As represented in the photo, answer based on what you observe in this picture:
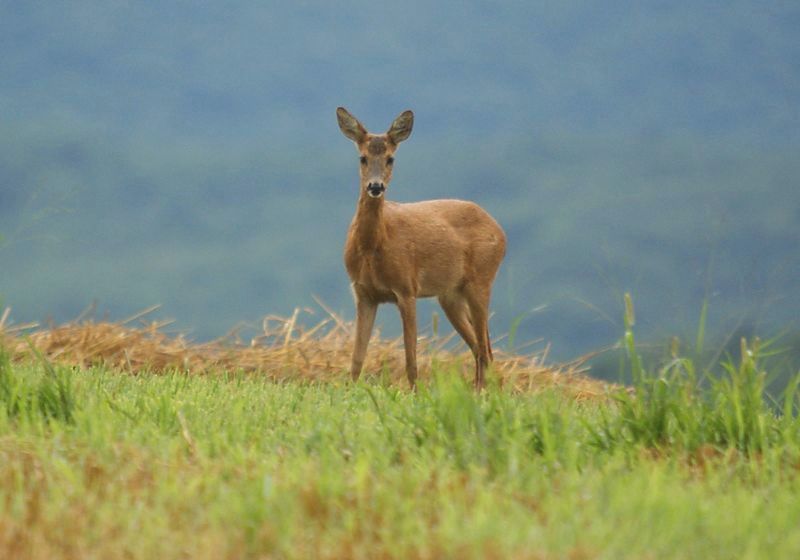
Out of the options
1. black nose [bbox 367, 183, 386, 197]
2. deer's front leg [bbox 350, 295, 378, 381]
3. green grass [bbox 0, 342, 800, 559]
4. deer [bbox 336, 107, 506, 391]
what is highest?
black nose [bbox 367, 183, 386, 197]

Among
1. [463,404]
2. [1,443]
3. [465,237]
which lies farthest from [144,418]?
[465,237]

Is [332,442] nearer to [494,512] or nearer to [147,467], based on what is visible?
[147,467]

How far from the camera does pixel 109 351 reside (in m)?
10.1

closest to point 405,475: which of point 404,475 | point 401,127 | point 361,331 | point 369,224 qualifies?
point 404,475

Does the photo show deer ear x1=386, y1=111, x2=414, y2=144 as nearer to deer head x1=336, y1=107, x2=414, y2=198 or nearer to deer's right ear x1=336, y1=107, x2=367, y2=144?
deer head x1=336, y1=107, x2=414, y2=198

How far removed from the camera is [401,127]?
8625mm

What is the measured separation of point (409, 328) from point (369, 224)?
849 mm

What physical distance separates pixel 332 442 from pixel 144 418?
117 centimetres

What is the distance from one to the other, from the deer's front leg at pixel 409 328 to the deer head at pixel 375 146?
0.87 metres

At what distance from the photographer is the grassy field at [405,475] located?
12.7ft

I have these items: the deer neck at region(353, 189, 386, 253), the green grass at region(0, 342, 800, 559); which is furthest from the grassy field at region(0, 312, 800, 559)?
the deer neck at region(353, 189, 386, 253)

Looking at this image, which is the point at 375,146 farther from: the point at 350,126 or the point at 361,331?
the point at 361,331

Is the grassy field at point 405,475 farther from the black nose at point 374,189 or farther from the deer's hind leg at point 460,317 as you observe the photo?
the deer's hind leg at point 460,317

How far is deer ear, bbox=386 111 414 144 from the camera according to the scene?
8578 mm
